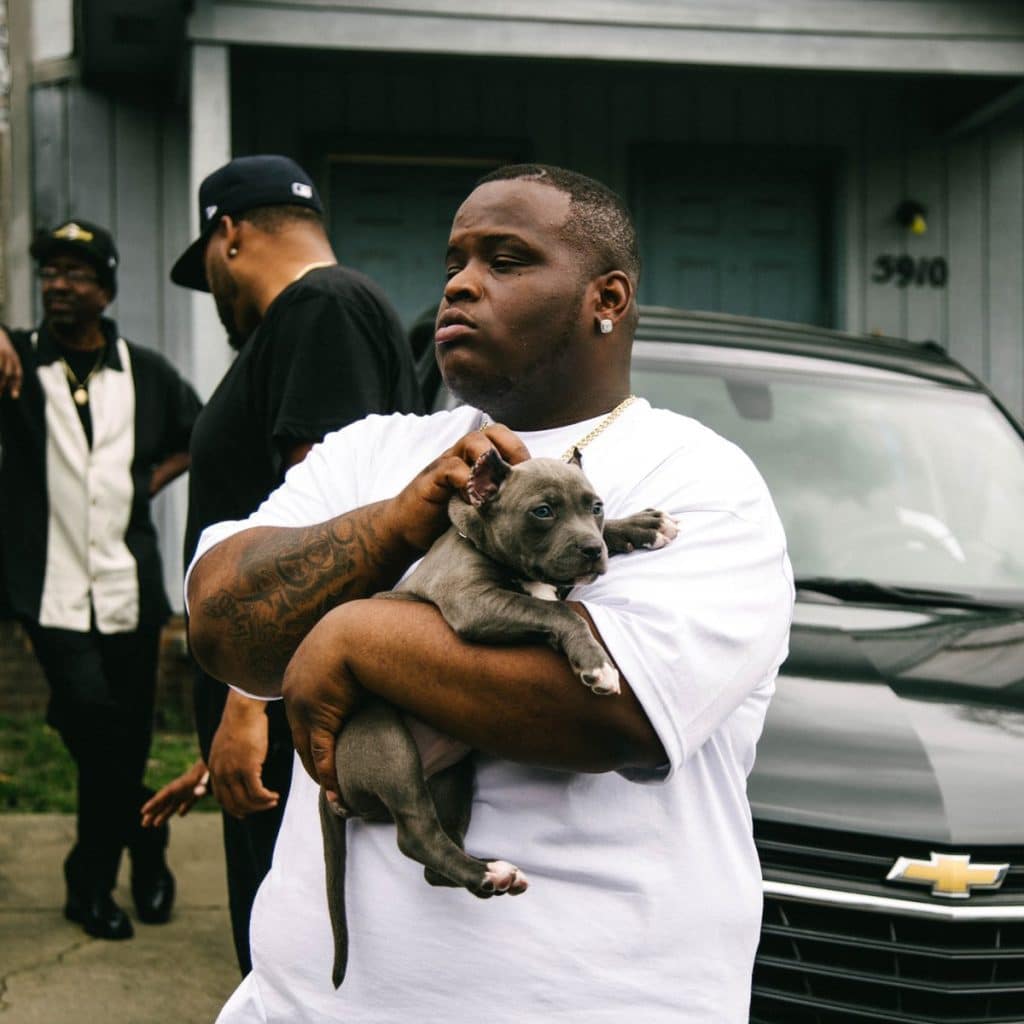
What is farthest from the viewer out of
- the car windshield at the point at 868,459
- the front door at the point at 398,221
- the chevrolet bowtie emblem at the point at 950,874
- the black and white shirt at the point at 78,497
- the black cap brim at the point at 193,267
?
the front door at the point at 398,221

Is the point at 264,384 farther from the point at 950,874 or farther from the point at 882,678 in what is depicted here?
the point at 950,874

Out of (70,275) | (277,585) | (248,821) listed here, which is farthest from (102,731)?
(277,585)

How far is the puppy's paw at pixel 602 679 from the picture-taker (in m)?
1.64

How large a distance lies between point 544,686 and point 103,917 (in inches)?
151

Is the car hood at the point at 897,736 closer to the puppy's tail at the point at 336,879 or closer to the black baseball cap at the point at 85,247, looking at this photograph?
the puppy's tail at the point at 336,879

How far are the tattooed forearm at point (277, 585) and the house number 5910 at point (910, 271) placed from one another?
8137 millimetres

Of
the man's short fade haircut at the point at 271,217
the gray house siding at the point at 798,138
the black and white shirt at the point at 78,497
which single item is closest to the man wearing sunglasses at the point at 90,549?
the black and white shirt at the point at 78,497

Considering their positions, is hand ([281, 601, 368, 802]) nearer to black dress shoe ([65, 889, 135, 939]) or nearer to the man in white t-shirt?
the man in white t-shirt

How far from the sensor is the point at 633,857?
1.79 meters

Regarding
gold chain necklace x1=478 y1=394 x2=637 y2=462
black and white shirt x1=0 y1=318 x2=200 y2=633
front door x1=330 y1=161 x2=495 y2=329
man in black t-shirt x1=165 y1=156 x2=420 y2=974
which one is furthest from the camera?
front door x1=330 y1=161 x2=495 y2=329

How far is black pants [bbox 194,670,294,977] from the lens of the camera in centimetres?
300

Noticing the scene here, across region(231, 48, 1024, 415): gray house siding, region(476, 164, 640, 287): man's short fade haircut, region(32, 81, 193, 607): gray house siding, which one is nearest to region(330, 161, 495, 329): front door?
region(231, 48, 1024, 415): gray house siding

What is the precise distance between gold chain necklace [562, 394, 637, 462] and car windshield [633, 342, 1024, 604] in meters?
1.86

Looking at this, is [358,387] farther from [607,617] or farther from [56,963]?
[56,963]
